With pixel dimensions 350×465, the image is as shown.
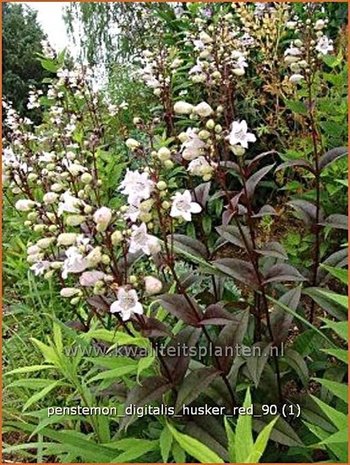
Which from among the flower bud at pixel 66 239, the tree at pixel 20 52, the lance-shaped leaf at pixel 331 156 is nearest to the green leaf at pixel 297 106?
the lance-shaped leaf at pixel 331 156

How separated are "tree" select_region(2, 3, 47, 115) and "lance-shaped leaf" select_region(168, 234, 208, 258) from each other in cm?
715

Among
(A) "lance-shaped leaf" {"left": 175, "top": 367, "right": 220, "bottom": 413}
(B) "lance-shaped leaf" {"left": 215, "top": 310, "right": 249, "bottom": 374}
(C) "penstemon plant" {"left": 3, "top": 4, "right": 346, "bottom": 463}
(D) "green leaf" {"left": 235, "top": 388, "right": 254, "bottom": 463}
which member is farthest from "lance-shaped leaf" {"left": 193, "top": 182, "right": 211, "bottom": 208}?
(D) "green leaf" {"left": 235, "top": 388, "right": 254, "bottom": 463}

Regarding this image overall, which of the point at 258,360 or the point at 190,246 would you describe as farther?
the point at 190,246

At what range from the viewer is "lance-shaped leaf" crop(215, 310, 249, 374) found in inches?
56.9

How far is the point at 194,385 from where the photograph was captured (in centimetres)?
138

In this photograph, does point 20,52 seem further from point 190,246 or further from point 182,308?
point 182,308

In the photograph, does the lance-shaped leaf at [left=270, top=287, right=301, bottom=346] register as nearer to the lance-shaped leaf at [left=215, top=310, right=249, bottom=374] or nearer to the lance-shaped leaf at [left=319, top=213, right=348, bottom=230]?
the lance-shaped leaf at [left=215, top=310, right=249, bottom=374]

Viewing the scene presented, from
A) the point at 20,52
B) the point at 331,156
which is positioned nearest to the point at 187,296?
the point at 331,156

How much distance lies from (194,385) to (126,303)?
0.28m

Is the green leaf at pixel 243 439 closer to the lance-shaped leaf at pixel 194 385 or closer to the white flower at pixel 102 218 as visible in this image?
the lance-shaped leaf at pixel 194 385

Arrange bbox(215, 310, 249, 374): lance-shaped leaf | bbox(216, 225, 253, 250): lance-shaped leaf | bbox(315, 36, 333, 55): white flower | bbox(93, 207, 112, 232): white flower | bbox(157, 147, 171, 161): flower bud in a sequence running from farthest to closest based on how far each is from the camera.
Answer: bbox(315, 36, 333, 55): white flower → bbox(216, 225, 253, 250): lance-shaped leaf → bbox(215, 310, 249, 374): lance-shaped leaf → bbox(157, 147, 171, 161): flower bud → bbox(93, 207, 112, 232): white flower

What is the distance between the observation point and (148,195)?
1.28m

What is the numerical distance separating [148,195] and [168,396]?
50 centimetres

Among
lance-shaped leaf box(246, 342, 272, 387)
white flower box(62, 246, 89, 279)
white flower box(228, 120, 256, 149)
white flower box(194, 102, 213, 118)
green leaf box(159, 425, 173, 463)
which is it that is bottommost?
green leaf box(159, 425, 173, 463)
